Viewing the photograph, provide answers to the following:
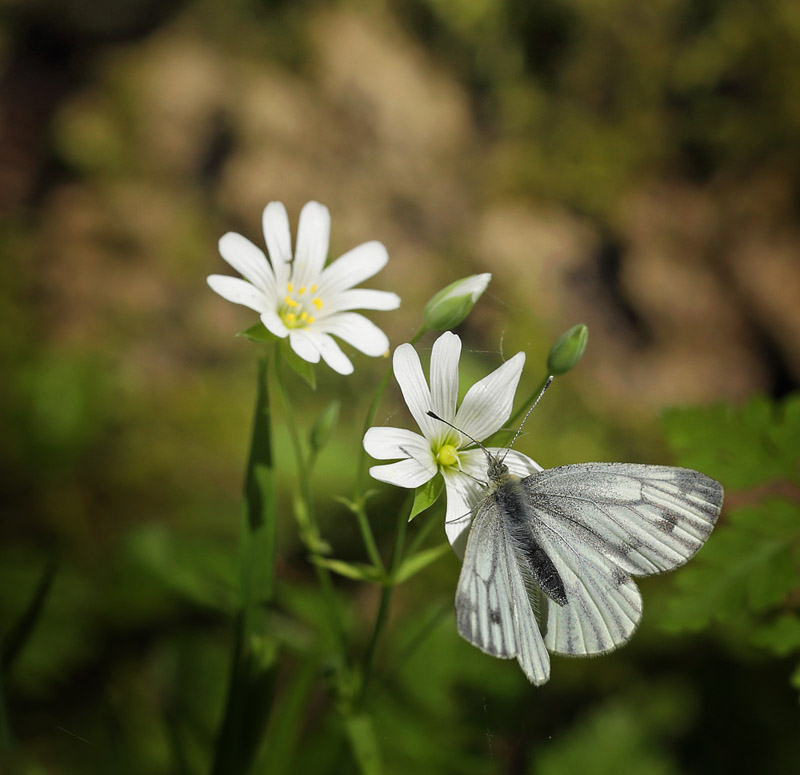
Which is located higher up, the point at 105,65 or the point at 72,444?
the point at 105,65

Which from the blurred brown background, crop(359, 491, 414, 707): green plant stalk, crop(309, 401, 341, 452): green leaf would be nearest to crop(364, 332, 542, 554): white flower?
crop(359, 491, 414, 707): green plant stalk

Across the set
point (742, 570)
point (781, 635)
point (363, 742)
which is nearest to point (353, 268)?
point (363, 742)

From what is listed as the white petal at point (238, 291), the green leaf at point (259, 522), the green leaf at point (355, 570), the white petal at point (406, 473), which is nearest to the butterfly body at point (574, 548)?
the white petal at point (406, 473)

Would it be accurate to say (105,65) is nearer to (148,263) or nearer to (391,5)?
(148,263)

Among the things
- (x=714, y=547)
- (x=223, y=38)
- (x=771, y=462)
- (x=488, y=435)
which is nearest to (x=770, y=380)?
(x=771, y=462)

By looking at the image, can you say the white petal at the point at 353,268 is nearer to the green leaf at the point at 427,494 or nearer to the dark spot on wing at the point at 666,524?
the green leaf at the point at 427,494
